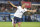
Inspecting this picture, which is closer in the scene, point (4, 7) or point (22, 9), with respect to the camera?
point (22, 9)

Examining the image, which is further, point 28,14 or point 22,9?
point 28,14

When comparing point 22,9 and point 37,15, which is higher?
point 22,9

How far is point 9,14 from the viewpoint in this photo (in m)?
13.1

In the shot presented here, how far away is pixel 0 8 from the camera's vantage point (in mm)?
13719

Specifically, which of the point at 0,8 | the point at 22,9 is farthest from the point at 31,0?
the point at 22,9

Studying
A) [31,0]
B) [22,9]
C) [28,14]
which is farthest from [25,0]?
[22,9]

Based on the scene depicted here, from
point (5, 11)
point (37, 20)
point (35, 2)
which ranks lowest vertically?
point (37, 20)

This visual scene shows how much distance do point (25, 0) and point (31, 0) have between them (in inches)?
26.2

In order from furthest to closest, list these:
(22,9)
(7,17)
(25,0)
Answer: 1. (25,0)
2. (7,17)
3. (22,9)

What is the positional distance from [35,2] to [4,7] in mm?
3430

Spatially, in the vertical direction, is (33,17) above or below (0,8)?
below

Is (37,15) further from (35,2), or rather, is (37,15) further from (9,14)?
(9,14)

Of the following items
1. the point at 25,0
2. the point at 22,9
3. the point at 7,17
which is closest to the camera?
the point at 22,9

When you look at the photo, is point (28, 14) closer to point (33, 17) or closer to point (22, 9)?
point (33, 17)
